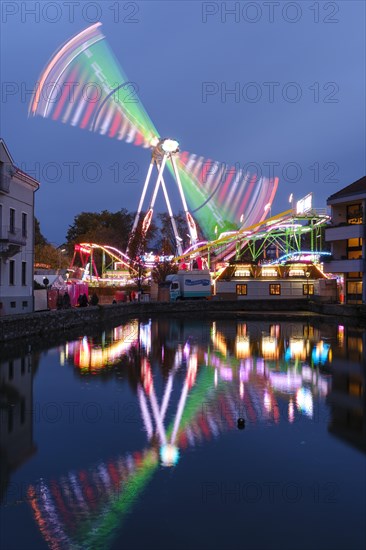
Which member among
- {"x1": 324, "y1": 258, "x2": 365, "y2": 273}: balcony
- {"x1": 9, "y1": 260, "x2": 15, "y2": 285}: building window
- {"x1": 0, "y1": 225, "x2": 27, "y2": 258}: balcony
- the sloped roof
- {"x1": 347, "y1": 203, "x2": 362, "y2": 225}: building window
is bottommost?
{"x1": 9, "y1": 260, "x2": 15, "y2": 285}: building window

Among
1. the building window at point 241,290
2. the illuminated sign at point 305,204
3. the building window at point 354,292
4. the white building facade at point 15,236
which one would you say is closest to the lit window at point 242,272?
the building window at point 241,290

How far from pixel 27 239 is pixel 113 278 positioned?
40102 mm

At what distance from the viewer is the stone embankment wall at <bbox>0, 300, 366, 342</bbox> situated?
2620 cm

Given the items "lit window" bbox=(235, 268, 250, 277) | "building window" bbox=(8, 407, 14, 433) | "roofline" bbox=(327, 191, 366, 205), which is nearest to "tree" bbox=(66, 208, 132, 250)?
"lit window" bbox=(235, 268, 250, 277)

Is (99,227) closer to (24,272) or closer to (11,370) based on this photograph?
(24,272)

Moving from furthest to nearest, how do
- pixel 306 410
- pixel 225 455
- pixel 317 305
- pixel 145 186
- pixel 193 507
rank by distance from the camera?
pixel 145 186
pixel 317 305
pixel 306 410
pixel 225 455
pixel 193 507

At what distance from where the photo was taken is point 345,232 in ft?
156

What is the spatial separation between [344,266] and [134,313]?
60.7 feet

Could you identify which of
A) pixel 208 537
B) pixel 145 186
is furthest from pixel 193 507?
pixel 145 186

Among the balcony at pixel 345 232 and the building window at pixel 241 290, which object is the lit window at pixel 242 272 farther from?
the balcony at pixel 345 232

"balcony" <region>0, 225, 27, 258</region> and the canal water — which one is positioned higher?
"balcony" <region>0, 225, 27, 258</region>

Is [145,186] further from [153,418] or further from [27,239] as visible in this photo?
[153,418]

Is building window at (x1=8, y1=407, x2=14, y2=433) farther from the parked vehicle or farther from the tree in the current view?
the tree

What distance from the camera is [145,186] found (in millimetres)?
74938
